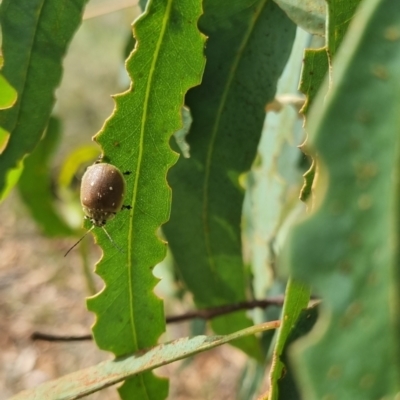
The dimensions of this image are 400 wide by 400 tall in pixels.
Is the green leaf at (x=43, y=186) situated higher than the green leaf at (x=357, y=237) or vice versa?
the green leaf at (x=357, y=237)

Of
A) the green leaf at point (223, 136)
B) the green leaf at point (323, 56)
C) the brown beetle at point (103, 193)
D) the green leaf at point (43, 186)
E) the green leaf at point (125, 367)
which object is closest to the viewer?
the green leaf at point (323, 56)

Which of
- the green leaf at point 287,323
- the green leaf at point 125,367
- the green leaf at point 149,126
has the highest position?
the green leaf at point 149,126

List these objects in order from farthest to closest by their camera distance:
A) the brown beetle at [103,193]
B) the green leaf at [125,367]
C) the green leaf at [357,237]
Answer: the brown beetle at [103,193] → the green leaf at [125,367] → the green leaf at [357,237]

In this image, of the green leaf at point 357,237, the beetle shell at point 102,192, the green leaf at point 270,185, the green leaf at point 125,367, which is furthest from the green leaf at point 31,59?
the green leaf at point 357,237

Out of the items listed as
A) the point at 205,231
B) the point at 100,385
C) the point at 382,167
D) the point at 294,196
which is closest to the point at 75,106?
the point at 294,196

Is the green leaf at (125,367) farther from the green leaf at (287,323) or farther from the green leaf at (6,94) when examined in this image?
the green leaf at (6,94)

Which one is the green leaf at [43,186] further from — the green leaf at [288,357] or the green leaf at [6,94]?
the green leaf at [288,357]

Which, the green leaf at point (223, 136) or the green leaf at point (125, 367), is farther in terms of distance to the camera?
the green leaf at point (223, 136)

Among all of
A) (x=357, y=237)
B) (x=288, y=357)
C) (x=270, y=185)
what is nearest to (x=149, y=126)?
(x=288, y=357)
